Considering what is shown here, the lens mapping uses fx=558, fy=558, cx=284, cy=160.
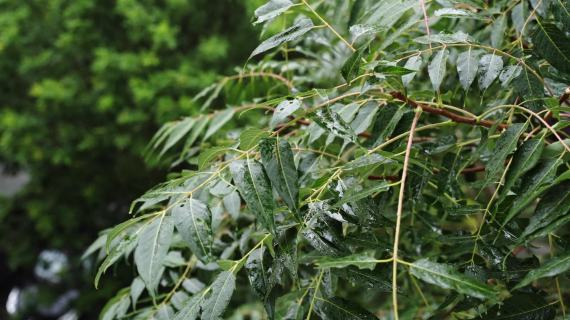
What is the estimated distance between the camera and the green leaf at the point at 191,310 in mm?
647

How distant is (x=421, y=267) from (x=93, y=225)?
3408 millimetres

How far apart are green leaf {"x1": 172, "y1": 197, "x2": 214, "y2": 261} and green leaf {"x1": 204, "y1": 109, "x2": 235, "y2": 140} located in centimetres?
41

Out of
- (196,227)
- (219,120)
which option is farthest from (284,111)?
(219,120)

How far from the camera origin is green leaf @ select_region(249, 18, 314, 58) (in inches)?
26.4

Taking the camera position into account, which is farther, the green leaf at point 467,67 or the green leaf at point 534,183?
the green leaf at point 467,67

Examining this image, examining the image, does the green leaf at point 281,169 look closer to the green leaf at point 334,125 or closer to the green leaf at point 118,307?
the green leaf at point 334,125

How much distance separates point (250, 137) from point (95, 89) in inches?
102

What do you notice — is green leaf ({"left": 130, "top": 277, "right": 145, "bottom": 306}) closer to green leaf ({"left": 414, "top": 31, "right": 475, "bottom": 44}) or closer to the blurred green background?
green leaf ({"left": 414, "top": 31, "right": 475, "bottom": 44})

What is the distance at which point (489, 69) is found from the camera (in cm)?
70

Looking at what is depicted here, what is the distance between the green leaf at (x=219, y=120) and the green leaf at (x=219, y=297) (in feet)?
1.45

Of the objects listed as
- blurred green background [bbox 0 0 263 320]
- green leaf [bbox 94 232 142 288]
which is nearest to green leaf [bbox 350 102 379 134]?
green leaf [bbox 94 232 142 288]

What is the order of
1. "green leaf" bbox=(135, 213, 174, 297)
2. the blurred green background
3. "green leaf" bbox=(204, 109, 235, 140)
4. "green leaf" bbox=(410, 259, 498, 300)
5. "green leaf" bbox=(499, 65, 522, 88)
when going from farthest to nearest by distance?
the blurred green background → "green leaf" bbox=(204, 109, 235, 140) → "green leaf" bbox=(499, 65, 522, 88) → "green leaf" bbox=(135, 213, 174, 297) → "green leaf" bbox=(410, 259, 498, 300)

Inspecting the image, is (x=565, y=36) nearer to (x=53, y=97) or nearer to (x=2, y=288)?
(x=53, y=97)

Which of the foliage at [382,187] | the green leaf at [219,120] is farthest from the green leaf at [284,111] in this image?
the green leaf at [219,120]
